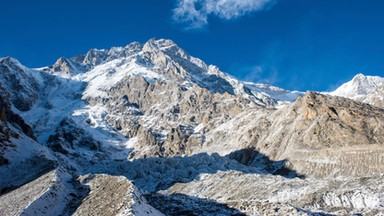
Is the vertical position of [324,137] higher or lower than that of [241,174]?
higher

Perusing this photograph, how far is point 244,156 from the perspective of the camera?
126 meters

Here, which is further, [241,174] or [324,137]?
[324,137]

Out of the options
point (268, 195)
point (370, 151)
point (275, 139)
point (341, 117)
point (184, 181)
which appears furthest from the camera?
point (275, 139)

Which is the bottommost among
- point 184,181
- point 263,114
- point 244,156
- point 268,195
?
point 268,195

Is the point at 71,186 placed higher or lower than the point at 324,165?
lower

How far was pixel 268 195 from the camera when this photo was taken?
41.7 metres

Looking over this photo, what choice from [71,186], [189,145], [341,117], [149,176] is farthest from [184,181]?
[189,145]

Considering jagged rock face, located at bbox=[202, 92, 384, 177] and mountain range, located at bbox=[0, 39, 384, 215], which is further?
jagged rock face, located at bbox=[202, 92, 384, 177]

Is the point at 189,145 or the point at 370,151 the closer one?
the point at 370,151

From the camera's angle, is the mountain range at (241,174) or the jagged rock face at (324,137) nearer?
the mountain range at (241,174)

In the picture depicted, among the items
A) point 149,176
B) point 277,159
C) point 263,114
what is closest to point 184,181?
point 149,176

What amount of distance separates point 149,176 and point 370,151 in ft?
149

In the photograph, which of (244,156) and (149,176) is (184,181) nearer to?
(149,176)

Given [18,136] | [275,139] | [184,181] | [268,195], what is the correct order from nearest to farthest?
[268,195] < [184,181] < [18,136] < [275,139]
